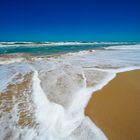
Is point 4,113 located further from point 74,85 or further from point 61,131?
point 74,85

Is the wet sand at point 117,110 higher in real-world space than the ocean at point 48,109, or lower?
higher

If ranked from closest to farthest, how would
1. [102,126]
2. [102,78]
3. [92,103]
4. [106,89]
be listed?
1. [102,126]
2. [92,103]
3. [106,89]
4. [102,78]

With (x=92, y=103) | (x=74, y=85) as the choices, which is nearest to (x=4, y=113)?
(x=92, y=103)

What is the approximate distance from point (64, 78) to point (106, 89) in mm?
2446

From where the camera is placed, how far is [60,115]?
4.52 m

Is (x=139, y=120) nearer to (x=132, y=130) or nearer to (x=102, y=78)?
(x=132, y=130)

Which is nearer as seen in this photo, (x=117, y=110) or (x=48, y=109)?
(x=117, y=110)

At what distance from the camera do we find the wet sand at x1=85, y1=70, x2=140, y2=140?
3678 mm

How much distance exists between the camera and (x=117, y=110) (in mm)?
4582

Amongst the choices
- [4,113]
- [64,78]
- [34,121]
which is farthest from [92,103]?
[64,78]

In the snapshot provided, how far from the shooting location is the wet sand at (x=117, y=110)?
3.68 metres

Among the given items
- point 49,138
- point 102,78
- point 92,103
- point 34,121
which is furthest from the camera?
point 102,78

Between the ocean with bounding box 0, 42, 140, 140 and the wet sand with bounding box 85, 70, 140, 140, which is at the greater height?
the wet sand with bounding box 85, 70, 140, 140

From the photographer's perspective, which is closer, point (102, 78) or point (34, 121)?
point (34, 121)
